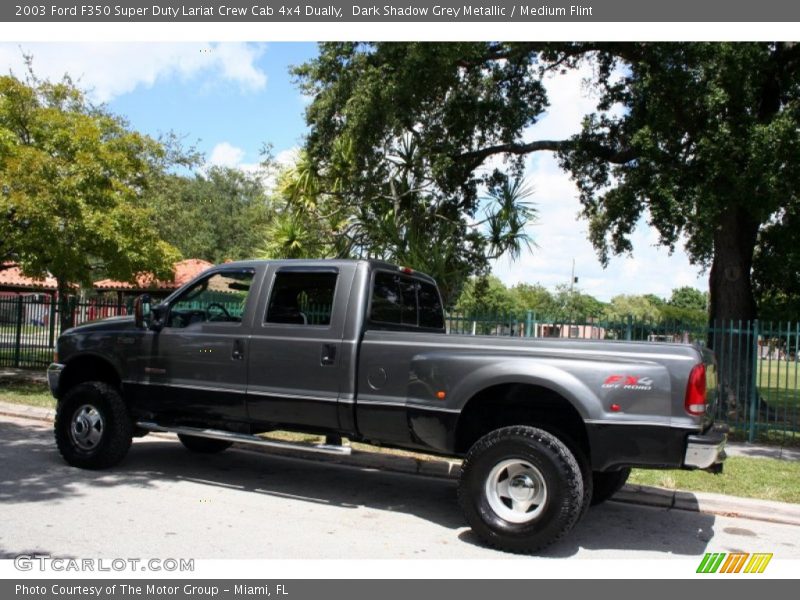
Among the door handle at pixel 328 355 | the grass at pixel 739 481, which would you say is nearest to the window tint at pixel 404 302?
the door handle at pixel 328 355

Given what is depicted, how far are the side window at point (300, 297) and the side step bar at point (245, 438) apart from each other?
108 centimetres

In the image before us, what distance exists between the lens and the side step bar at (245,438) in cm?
606

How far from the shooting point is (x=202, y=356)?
21.9ft

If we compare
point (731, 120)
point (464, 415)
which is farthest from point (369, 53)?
point (464, 415)

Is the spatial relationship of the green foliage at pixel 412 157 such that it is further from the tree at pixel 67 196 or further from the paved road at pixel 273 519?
the paved road at pixel 273 519

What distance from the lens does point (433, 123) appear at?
15797mm

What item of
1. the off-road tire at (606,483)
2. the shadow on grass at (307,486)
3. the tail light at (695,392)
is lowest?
the shadow on grass at (307,486)

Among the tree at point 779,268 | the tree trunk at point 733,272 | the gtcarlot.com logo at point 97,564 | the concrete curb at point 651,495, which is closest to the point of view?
the gtcarlot.com logo at point 97,564

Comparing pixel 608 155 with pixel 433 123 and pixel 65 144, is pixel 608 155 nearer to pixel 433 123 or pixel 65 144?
pixel 433 123

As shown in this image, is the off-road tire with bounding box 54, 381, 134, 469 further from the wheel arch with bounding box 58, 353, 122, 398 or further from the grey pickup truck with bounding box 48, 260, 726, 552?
the wheel arch with bounding box 58, 353, 122, 398

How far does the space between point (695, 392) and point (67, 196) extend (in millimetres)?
10650

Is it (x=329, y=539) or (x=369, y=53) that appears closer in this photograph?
(x=329, y=539)

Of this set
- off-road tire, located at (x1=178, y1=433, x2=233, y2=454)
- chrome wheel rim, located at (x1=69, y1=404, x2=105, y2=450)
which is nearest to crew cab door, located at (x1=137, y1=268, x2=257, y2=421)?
chrome wheel rim, located at (x1=69, y1=404, x2=105, y2=450)

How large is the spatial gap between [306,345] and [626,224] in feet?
36.5
